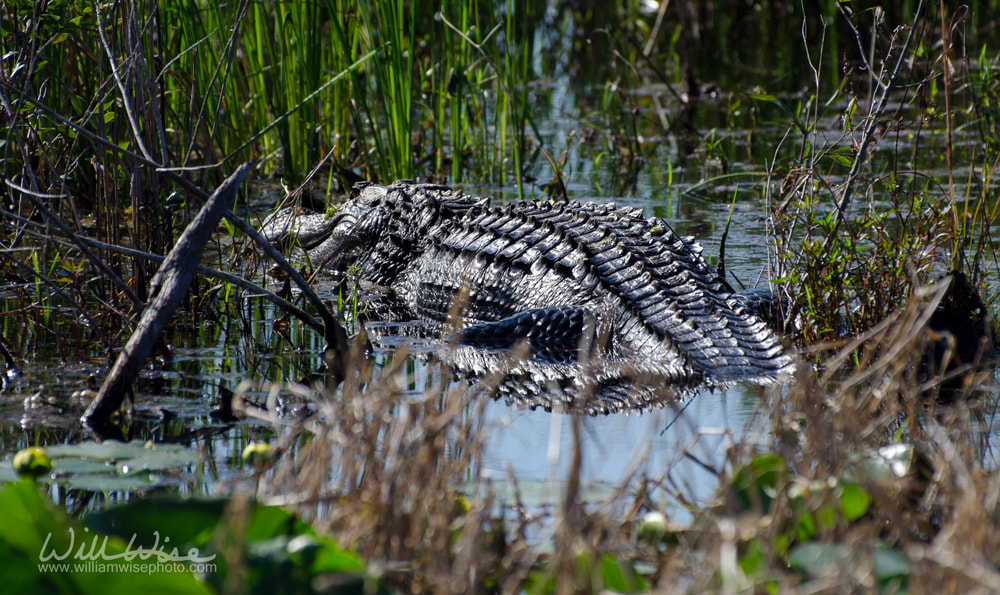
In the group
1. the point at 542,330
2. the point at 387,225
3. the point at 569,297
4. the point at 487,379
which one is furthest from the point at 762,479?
the point at 387,225

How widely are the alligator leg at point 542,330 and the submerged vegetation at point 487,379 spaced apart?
63 centimetres

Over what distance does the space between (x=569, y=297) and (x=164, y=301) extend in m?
1.86

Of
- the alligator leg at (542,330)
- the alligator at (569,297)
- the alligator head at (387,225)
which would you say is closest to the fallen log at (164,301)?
the alligator at (569,297)

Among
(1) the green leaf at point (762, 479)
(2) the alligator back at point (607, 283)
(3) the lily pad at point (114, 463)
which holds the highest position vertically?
(2) the alligator back at point (607, 283)

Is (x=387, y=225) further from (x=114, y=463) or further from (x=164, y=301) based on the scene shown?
(x=114, y=463)

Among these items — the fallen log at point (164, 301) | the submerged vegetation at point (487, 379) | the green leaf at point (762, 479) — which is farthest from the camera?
the fallen log at point (164, 301)

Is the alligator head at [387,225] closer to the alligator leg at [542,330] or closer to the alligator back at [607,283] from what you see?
the alligator back at [607,283]

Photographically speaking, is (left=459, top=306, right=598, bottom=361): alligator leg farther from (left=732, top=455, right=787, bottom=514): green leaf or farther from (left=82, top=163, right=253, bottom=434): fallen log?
(left=732, top=455, right=787, bottom=514): green leaf

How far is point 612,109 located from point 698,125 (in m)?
0.78

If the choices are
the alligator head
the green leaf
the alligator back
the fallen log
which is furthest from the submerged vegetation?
the alligator head

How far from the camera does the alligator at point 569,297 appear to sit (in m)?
3.49

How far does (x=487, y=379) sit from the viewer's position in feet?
8.50

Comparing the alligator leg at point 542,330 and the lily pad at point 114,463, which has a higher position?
the alligator leg at point 542,330

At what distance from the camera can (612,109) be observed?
8.86m
